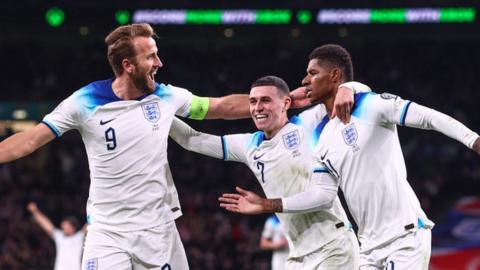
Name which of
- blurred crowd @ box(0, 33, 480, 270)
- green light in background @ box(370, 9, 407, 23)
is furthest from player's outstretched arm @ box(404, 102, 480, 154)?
green light in background @ box(370, 9, 407, 23)

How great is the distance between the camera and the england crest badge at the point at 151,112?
232 inches

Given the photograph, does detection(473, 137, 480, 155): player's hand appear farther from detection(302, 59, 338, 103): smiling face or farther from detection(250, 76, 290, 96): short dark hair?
detection(250, 76, 290, 96): short dark hair

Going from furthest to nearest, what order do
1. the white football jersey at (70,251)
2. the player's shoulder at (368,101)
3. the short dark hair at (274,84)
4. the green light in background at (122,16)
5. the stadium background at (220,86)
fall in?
the green light in background at (122,16)
the stadium background at (220,86)
the white football jersey at (70,251)
the short dark hair at (274,84)
the player's shoulder at (368,101)

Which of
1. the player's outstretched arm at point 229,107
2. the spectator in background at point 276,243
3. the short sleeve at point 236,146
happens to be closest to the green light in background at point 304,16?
the spectator in background at point 276,243

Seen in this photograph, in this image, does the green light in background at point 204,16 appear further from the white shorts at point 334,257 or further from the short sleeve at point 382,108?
the short sleeve at point 382,108

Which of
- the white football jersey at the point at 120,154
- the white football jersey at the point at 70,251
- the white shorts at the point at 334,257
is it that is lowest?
the white football jersey at the point at 70,251


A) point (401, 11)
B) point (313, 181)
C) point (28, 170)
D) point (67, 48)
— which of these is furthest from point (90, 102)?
point (67, 48)

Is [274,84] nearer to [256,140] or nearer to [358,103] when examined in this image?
[256,140]

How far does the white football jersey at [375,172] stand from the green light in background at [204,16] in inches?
446

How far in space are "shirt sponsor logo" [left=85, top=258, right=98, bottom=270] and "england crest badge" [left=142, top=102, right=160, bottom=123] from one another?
0.97 metres

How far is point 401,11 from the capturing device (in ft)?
54.6

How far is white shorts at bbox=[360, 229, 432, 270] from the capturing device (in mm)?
5664

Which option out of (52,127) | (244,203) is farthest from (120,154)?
(244,203)

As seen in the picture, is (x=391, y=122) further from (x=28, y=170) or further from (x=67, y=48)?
(x=67, y=48)
